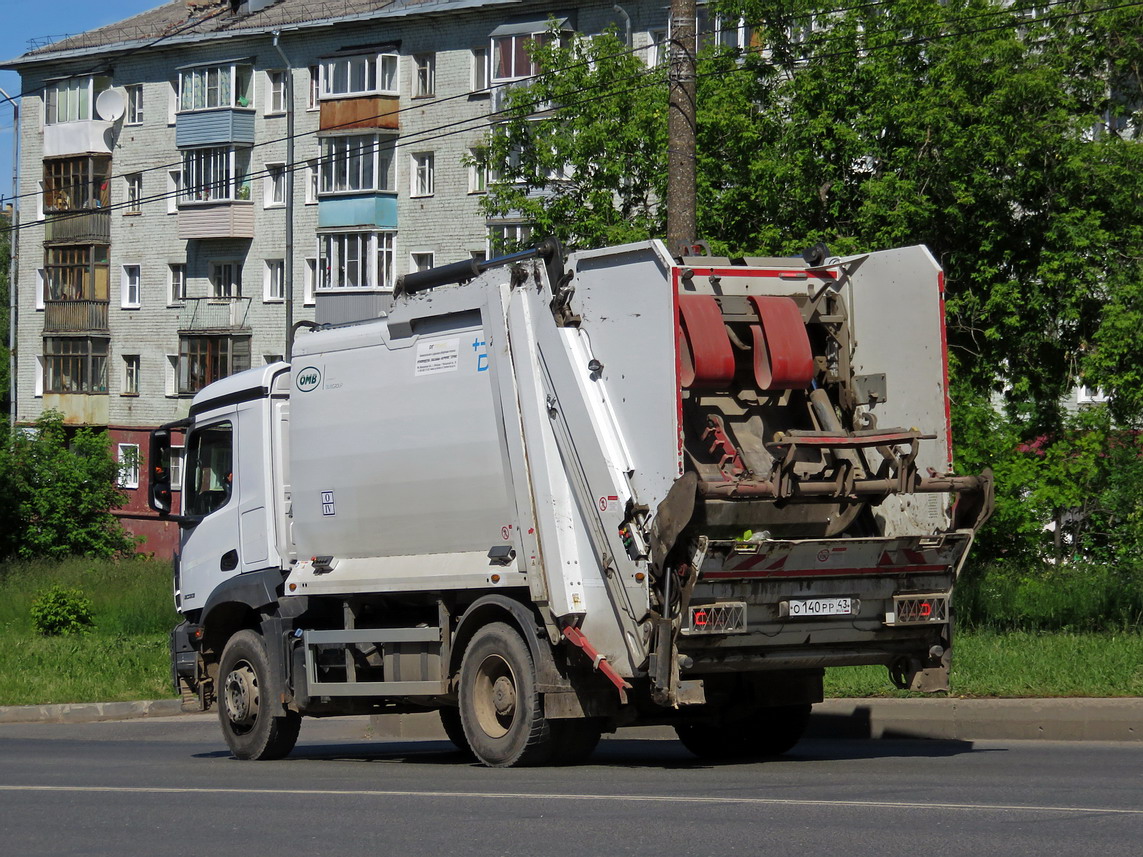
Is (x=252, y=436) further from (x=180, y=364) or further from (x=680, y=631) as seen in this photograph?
(x=180, y=364)

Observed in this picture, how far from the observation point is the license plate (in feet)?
30.7

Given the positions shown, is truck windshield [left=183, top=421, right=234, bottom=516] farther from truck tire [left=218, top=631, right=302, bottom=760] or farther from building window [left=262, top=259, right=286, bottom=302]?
building window [left=262, top=259, right=286, bottom=302]

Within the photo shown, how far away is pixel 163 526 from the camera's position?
172 ft

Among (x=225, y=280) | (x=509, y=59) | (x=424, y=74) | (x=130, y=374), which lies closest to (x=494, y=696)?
(x=509, y=59)

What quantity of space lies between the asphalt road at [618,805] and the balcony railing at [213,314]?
40.8 metres

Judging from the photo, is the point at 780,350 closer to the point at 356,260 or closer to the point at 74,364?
the point at 356,260

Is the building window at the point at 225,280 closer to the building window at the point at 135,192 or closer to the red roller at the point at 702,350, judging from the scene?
the building window at the point at 135,192

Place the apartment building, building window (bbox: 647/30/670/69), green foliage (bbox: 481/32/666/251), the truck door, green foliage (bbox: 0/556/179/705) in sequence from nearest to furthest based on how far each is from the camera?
the truck door
green foliage (bbox: 0/556/179/705)
green foliage (bbox: 481/32/666/251)
building window (bbox: 647/30/670/69)
the apartment building

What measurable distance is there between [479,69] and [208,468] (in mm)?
36081

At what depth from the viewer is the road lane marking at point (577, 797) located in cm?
725

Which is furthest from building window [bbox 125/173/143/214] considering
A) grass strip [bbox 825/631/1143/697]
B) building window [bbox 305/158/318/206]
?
grass strip [bbox 825/631/1143/697]

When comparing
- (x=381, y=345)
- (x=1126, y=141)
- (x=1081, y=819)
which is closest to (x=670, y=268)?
(x=381, y=345)

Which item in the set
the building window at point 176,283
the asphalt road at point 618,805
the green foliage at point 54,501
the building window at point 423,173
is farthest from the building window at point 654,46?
the asphalt road at point 618,805

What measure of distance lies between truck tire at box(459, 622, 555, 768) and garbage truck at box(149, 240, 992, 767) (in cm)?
2
